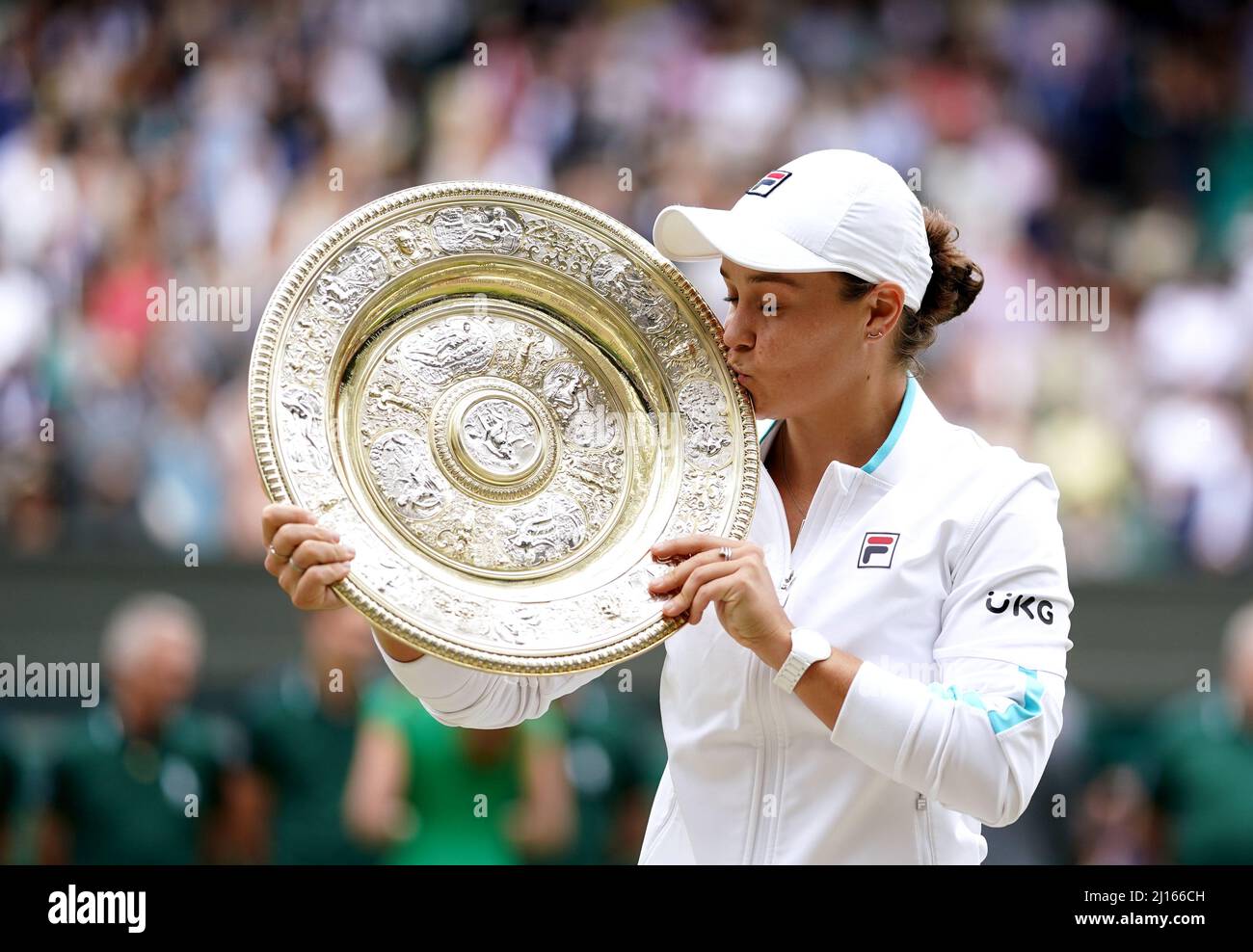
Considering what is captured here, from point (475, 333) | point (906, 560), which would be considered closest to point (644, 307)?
point (475, 333)

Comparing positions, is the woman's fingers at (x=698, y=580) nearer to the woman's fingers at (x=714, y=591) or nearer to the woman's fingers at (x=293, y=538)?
the woman's fingers at (x=714, y=591)

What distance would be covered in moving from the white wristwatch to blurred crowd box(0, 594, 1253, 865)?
2.00 meters

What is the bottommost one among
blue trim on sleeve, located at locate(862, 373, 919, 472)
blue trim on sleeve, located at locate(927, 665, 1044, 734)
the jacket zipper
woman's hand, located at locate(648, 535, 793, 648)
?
the jacket zipper

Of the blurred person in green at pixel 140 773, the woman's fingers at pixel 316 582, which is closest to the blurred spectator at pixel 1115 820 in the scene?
the blurred person in green at pixel 140 773

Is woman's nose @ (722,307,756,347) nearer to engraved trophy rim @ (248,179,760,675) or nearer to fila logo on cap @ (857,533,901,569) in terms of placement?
engraved trophy rim @ (248,179,760,675)

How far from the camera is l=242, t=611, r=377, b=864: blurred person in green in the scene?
12.9 feet

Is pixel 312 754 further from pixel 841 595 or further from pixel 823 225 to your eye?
pixel 823 225

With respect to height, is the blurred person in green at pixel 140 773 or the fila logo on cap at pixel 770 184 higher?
the fila logo on cap at pixel 770 184

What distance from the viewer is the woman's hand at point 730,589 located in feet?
5.98

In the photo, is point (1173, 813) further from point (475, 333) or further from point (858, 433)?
point (475, 333)

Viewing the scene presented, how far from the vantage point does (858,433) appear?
208cm

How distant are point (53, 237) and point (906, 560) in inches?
160

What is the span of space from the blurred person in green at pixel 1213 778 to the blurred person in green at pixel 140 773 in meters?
2.49

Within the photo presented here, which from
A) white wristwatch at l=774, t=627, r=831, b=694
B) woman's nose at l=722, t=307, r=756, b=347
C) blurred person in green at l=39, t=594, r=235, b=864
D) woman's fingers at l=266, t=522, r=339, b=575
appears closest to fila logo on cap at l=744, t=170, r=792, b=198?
woman's nose at l=722, t=307, r=756, b=347
